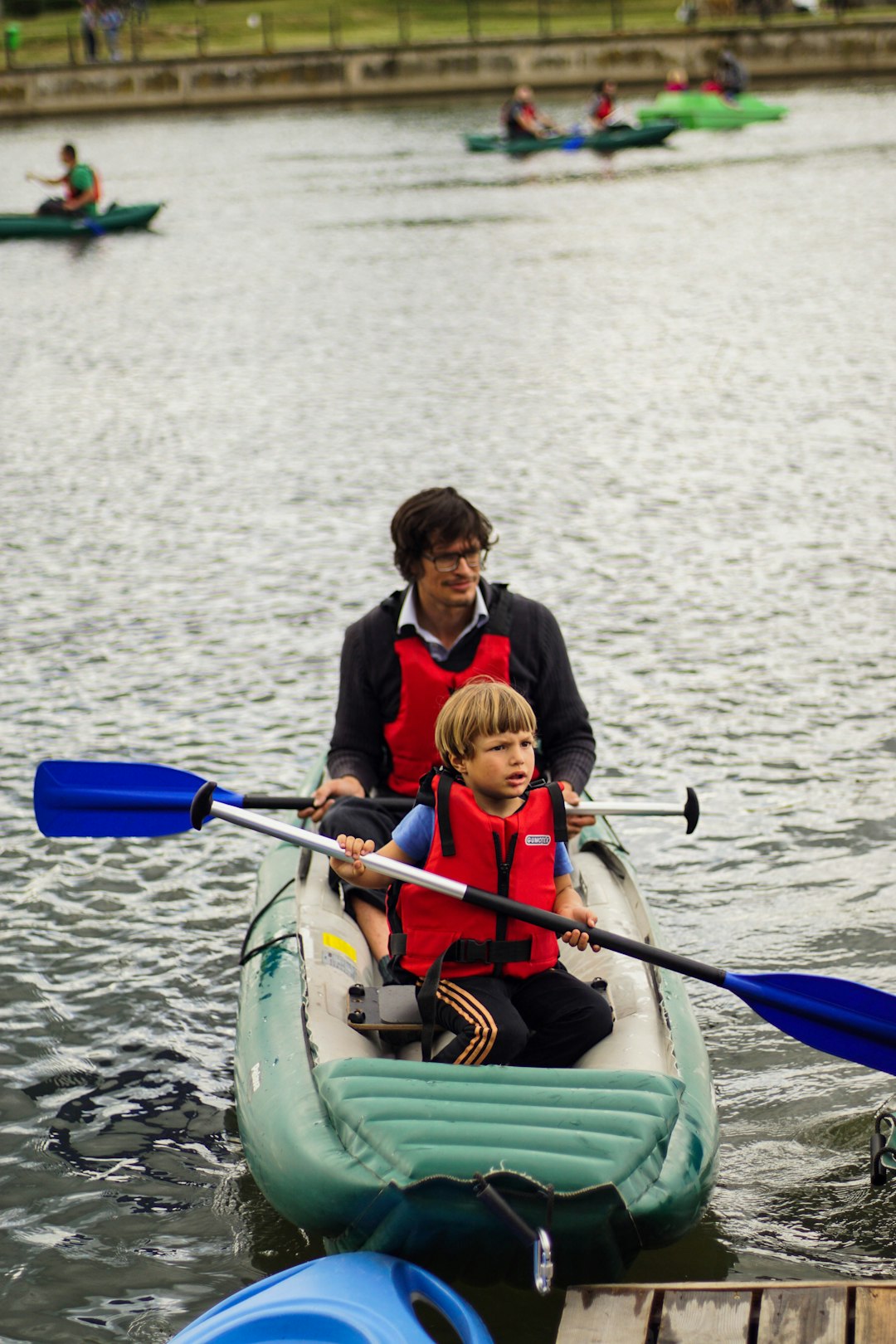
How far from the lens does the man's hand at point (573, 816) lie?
153 inches

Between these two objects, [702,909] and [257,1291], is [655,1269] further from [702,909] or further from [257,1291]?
[702,909]

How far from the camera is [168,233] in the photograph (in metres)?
20.3

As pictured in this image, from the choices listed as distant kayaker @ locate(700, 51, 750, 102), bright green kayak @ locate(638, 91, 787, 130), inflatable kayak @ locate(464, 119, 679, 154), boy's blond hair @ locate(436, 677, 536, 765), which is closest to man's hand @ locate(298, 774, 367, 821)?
boy's blond hair @ locate(436, 677, 536, 765)

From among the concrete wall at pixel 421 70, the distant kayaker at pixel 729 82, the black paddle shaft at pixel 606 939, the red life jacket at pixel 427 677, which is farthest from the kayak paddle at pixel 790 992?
the concrete wall at pixel 421 70

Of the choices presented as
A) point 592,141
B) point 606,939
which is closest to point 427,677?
point 606,939

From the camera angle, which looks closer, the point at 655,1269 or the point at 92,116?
the point at 655,1269

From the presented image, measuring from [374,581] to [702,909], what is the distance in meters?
3.44

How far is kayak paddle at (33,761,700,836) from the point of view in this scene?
4.27 metres

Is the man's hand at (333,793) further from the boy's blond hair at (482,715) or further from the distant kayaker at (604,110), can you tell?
the distant kayaker at (604,110)

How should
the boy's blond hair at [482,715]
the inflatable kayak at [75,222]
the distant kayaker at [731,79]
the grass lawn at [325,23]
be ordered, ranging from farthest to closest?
the grass lawn at [325,23]
the distant kayaker at [731,79]
the inflatable kayak at [75,222]
the boy's blond hair at [482,715]

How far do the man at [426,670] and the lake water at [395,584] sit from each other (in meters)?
0.81

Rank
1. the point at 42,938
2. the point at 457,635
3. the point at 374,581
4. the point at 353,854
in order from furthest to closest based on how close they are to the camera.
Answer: the point at 374,581 < the point at 42,938 < the point at 457,635 < the point at 353,854

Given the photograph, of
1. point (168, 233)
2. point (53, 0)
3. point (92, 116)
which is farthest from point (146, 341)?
point (53, 0)

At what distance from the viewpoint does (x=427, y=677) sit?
423 centimetres
